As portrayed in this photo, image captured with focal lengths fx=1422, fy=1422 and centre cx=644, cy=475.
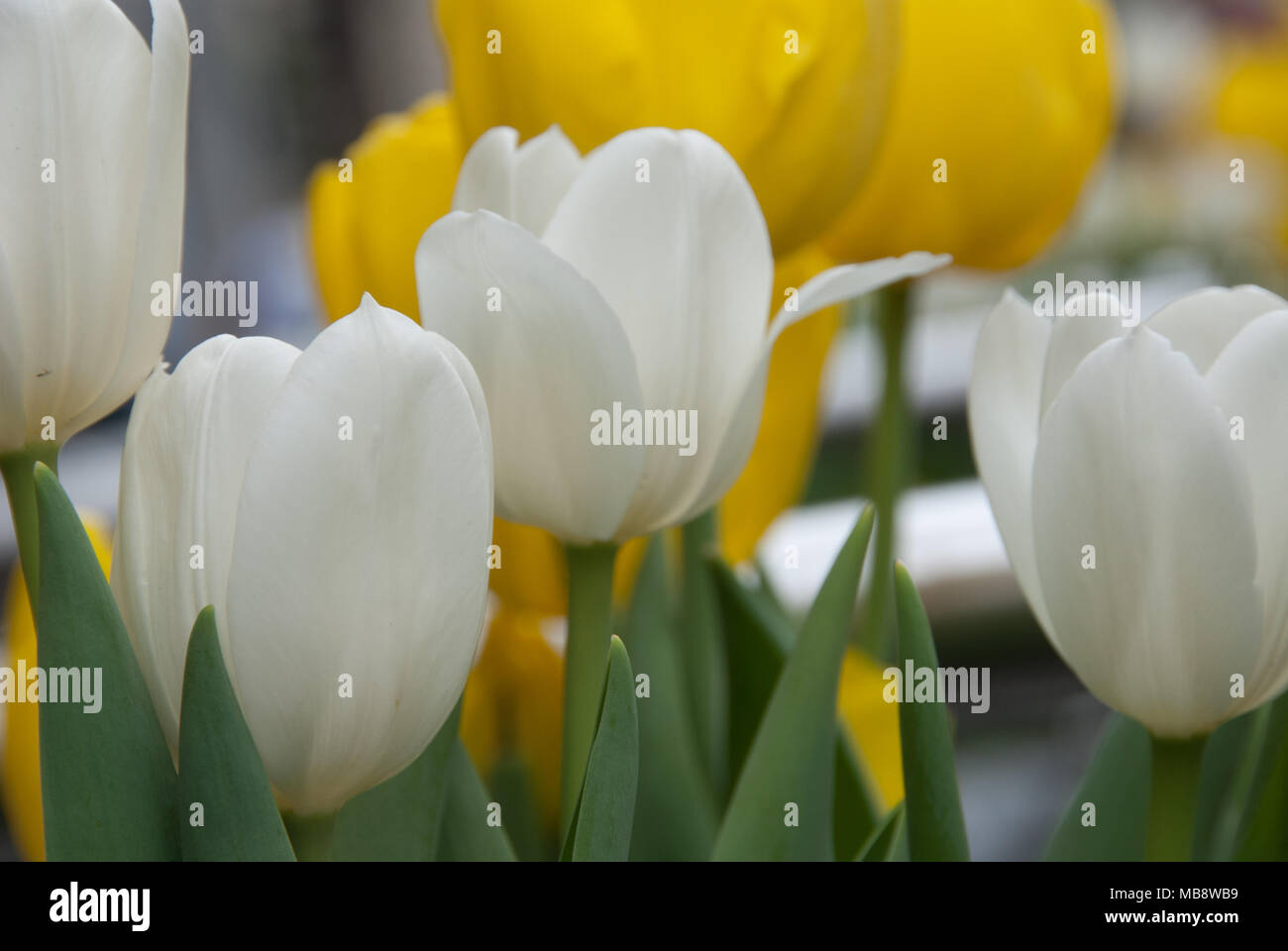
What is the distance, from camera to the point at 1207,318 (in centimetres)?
22

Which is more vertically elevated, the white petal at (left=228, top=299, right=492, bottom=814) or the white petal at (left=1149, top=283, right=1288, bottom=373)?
the white petal at (left=1149, top=283, right=1288, bottom=373)

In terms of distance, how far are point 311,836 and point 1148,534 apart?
0.40 ft

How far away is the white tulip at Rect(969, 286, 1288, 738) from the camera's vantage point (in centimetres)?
19

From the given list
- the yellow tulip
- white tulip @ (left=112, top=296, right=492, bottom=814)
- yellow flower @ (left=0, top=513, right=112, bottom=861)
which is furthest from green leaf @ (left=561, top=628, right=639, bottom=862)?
the yellow tulip

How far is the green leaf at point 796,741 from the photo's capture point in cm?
23

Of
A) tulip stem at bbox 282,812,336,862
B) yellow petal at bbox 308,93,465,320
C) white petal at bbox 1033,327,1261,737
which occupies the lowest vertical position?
tulip stem at bbox 282,812,336,862

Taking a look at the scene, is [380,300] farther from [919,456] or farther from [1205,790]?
[919,456]

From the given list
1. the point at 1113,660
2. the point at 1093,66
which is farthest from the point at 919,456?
the point at 1113,660

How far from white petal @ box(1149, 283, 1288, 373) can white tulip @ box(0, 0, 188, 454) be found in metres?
0.15

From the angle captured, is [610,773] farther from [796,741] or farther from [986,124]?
[986,124]

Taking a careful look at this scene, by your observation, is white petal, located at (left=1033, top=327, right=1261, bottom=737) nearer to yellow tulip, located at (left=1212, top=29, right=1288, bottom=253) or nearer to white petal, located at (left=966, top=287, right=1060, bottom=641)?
white petal, located at (left=966, top=287, right=1060, bottom=641)

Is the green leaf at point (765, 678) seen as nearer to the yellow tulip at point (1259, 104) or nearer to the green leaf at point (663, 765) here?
the green leaf at point (663, 765)

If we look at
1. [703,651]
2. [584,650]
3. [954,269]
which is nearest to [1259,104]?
[954,269]

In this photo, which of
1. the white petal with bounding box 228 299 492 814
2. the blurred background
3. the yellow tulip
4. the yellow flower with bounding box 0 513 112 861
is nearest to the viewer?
the white petal with bounding box 228 299 492 814
